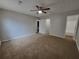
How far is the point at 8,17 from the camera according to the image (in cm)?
449

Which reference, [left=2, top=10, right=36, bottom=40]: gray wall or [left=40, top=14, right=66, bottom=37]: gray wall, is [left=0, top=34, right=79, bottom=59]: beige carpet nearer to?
[left=2, top=10, right=36, bottom=40]: gray wall

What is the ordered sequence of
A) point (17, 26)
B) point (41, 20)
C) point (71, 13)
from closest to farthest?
point (71, 13) → point (17, 26) → point (41, 20)

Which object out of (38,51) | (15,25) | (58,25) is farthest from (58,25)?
(15,25)

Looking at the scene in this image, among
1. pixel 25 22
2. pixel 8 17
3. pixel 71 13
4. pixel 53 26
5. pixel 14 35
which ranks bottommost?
pixel 14 35

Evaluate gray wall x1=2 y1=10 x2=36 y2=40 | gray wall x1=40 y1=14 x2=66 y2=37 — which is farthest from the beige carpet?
gray wall x1=40 y1=14 x2=66 y2=37

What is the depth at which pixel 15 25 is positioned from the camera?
5047 mm

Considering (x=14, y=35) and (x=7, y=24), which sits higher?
(x=7, y=24)

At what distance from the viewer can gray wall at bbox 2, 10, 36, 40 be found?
4.35 meters

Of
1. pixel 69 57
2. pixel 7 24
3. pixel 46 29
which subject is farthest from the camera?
pixel 46 29

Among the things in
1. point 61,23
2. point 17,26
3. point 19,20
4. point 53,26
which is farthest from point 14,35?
point 61,23

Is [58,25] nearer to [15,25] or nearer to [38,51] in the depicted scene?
[38,51]

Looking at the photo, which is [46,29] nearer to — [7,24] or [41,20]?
[41,20]

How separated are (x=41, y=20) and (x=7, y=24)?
4.71m

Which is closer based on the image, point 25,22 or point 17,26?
point 17,26
